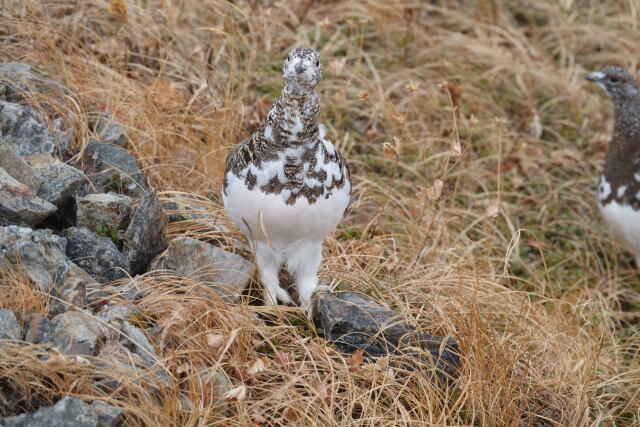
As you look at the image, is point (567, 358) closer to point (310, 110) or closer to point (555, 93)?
point (310, 110)

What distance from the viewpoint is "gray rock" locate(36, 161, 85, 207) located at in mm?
3160

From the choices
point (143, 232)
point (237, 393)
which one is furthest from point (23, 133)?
point (237, 393)

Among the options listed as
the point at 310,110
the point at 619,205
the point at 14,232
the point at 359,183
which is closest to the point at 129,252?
the point at 14,232

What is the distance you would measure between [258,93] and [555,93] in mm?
2375

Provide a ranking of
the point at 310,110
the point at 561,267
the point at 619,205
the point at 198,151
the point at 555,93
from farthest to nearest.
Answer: the point at 555,93 < the point at 561,267 < the point at 619,205 < the point at 198,151 < the point at 310,110

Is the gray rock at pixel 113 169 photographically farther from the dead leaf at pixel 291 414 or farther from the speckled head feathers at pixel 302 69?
the dead leaf at pixel 291 414

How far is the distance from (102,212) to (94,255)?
0.79 ft

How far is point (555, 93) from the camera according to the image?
620 centimetres

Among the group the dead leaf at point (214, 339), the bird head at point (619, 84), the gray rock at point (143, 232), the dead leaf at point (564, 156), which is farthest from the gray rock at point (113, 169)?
the dead leaf at point (564, 156)

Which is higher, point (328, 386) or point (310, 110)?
point (310, 110)

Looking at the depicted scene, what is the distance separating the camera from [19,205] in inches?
117

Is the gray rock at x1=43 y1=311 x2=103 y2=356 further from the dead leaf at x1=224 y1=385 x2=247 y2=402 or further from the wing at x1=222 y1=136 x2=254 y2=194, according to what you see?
the wing at x1=222 y1=136 x2=254 y2=194

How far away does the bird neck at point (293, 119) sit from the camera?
8.96 ft

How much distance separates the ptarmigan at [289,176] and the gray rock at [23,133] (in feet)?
3.03
